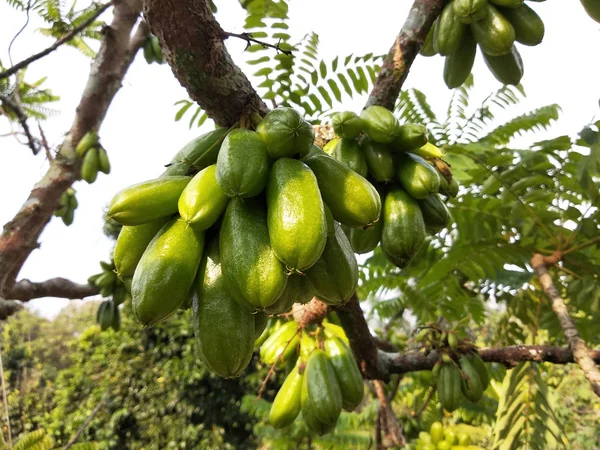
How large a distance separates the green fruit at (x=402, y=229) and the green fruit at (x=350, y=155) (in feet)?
0.49

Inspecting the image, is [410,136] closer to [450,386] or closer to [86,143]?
[450,386]

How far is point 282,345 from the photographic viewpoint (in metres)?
2.21

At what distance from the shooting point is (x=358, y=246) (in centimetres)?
151

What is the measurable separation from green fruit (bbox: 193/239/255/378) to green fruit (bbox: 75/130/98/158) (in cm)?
322

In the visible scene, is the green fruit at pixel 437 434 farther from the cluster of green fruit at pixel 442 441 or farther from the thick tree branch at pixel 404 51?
the thick tree branch at pixel 404 51

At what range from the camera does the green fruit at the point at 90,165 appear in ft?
12.5

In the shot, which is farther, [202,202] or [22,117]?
[22,117]

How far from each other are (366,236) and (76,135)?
10.7ft

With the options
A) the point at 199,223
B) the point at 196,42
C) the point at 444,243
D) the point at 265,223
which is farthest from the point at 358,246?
the point at 444,243

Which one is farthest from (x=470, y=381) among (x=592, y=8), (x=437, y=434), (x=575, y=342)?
(x=592, y=8)

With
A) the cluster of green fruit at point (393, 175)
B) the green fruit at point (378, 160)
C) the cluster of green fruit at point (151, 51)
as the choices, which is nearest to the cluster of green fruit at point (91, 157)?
the cluster of green fruit at point (151, 51)

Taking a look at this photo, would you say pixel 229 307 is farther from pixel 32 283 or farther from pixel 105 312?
pixel 105 312

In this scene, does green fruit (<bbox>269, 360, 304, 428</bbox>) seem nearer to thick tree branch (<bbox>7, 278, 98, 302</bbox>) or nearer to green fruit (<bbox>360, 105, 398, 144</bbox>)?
green fruit (<bbox>360, 105, 398, 144</bbox>)

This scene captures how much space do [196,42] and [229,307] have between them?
2.09ft
